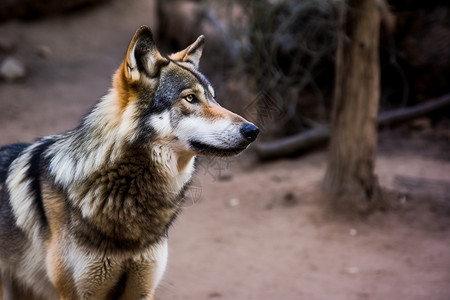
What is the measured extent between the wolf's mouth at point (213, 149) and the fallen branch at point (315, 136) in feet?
19.4

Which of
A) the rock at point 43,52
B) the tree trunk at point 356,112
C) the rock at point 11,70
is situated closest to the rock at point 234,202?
the tree trunk at point 356,112

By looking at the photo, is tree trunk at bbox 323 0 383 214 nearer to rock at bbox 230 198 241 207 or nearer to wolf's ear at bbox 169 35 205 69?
rock at bbox 230 198 241 207

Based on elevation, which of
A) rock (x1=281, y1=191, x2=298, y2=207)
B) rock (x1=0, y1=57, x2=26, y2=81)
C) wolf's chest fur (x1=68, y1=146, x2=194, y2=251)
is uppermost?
wolf's chest fur (x1=68, y1=146, x2=194, y2=251)

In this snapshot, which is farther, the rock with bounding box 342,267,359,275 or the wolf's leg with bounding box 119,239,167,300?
the rock with bounding box 342,267,359,275

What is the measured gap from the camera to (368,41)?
6.55 metres

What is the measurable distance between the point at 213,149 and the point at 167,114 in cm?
35

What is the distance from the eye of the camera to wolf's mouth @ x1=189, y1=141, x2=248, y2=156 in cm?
306

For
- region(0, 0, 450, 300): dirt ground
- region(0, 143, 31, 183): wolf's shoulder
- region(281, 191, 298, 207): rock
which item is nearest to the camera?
region(0, 143, 31, 183): wolf's shoulder

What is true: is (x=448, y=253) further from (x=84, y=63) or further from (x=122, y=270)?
(x=84, y=63)

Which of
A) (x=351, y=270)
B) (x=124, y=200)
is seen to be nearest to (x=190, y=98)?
(x=124, y=200)

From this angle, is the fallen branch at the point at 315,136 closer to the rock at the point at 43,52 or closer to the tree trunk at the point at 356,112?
the tree trunk at the point at 356,112

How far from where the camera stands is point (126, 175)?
310cm

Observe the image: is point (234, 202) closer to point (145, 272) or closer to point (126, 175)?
point (145, 272)

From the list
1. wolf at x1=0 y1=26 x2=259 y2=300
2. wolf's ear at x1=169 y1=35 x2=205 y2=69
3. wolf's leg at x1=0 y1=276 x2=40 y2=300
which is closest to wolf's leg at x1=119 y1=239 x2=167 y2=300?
wolf at x1=0 y1=26 x2=259 y2=300
